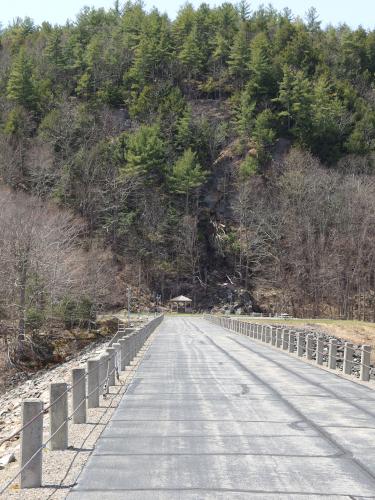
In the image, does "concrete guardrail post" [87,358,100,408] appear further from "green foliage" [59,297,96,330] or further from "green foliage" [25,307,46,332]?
"green foliage" [59,297,96,330]

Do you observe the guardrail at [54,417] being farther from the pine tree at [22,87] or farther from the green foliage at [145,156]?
the pine tree at [22,87]

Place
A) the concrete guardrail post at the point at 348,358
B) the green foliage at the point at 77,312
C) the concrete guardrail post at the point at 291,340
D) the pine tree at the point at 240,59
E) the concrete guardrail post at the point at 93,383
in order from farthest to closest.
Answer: the pine tree at the point at 240,59, the green foliage at the point at 77,312, the concrete guardrail post at the point at 291,340, the concrete guardrail post at the point at 348,358, the concrete guardrail post at the point at 93,383

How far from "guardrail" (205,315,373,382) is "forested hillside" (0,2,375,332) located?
117ft

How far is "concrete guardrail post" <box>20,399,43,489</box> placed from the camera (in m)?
8.34

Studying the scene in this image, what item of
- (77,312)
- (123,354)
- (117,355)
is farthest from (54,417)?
(77,312)

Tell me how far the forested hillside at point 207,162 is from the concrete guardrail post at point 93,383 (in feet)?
207

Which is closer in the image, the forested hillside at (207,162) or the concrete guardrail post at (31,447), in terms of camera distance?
the concrete guardrail post at (31,447)

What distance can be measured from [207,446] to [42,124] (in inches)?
4523

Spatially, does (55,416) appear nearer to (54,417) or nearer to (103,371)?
(54,417)

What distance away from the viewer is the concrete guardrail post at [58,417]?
10.2 m

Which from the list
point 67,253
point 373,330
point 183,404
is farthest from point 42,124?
point 183,404

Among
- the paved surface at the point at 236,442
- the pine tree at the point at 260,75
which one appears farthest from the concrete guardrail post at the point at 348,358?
the pine tree at the point at 260,75

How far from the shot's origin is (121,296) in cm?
9731

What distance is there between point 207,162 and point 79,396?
111806mm
